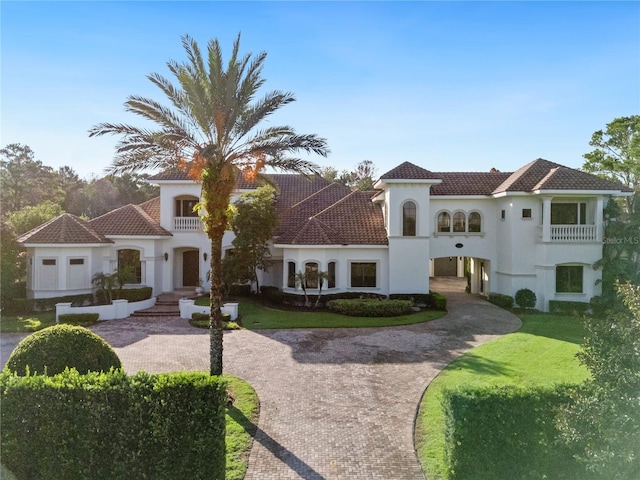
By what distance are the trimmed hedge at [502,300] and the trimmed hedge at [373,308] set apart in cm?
688

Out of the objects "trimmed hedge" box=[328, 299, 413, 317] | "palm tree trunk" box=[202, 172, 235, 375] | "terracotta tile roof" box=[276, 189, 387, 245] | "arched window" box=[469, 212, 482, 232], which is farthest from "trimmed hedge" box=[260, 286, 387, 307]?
"palm tree trunk" box=[202, 172, 235, 375]

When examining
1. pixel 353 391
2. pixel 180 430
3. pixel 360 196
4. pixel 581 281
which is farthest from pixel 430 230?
pixel 180 430

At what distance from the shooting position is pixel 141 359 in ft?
54.6

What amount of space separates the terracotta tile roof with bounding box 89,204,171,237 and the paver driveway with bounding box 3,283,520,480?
24.3 feet

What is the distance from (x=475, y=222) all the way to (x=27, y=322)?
28433 mm

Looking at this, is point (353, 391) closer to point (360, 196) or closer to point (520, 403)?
point (520, 403)

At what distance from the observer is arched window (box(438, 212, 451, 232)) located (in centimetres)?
2898

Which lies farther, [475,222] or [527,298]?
[475,222]

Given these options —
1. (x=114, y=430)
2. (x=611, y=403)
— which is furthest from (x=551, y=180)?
→ (x=114, y=430)

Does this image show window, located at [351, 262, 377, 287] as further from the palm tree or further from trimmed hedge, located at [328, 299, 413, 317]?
the palm tree

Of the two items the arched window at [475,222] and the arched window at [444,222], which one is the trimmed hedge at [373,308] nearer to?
the arched window at [444,222]

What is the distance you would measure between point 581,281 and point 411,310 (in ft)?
36.9

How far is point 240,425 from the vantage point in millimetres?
10883

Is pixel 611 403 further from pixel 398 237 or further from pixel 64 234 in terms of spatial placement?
pixel 64 234
